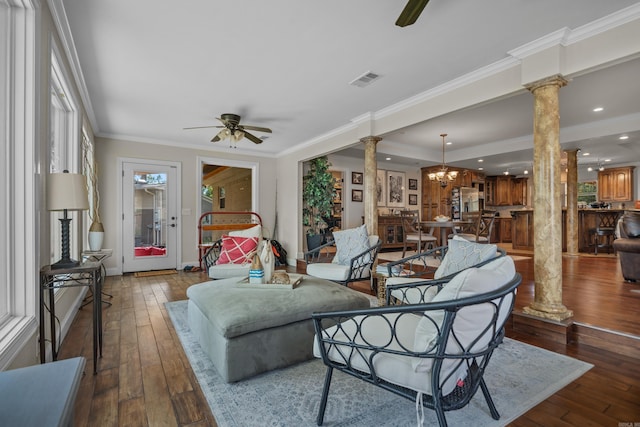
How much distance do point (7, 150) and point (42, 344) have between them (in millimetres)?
1096

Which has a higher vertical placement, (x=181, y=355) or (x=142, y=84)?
(x=142, y=84)

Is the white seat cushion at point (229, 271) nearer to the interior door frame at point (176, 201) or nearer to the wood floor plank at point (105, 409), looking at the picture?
the wood floor plank at point (105, 409)

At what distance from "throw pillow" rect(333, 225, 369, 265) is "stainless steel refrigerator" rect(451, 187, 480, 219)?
18.5 ft

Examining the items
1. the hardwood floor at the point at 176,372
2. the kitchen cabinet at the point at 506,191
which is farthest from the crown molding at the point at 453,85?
the kitchen cabinet at the point at 506,191

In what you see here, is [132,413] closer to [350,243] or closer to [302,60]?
[350,243]

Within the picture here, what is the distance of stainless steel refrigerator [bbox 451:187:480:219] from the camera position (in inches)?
347

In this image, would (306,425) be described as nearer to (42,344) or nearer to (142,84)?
(42,344)

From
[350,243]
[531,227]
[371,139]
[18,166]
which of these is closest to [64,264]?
[18,166]

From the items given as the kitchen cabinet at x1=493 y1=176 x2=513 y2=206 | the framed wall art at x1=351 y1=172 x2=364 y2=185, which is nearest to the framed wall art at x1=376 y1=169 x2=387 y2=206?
the framed wall art at x1=351 y1=172 x2=364 y2=185

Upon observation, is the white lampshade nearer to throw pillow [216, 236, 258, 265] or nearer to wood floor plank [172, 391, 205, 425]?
wood floor plank [172, 391, 205, 425]

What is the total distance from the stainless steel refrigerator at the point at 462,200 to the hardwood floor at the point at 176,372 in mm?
4808

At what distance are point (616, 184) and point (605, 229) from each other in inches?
122

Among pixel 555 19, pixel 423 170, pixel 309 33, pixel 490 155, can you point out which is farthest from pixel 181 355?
pixel 423 170

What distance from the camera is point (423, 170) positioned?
9.04 meters
